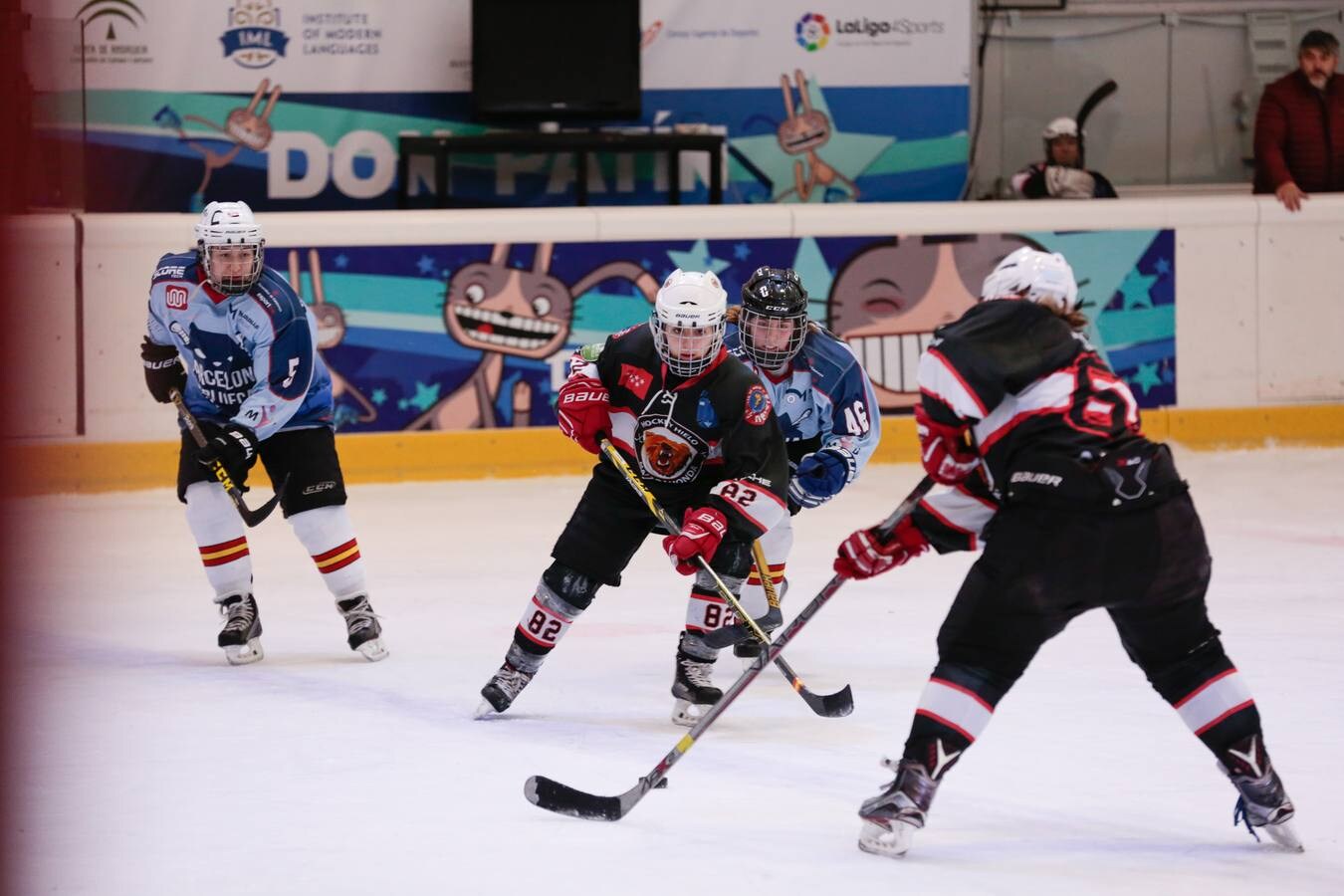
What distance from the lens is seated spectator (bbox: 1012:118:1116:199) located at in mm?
7977

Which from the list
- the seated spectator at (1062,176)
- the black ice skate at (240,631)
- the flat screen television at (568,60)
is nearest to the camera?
the black ice skate at (240,631)

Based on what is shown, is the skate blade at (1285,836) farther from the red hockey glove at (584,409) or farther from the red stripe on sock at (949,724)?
the red hockey glove at (584,409)

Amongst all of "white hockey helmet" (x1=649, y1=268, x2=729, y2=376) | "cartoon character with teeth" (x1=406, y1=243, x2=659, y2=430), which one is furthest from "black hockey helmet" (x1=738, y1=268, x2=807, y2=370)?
"cartoon character with teeth" (x1=406, y1=243, x2=659, y2=430)

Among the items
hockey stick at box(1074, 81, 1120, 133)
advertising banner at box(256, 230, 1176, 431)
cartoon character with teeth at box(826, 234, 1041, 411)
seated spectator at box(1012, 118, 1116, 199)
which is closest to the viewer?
advertising banner at box(256, 230, 1176, 431)

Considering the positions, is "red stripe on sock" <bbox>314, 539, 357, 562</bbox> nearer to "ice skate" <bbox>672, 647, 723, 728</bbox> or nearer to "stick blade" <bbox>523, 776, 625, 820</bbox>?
"ice skate" <bbox>672, 647, 723, 728</bbox>

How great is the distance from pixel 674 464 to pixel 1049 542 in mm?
1144

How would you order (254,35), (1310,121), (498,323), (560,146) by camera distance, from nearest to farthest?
(498,323) < (1310,121) < (254,35) < (560,146)

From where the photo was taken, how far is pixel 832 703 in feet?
12.4

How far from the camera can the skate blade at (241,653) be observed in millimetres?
4285

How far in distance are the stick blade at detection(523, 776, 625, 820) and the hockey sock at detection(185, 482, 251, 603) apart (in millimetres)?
1526

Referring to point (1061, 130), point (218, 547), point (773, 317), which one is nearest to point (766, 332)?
point (773, 317)

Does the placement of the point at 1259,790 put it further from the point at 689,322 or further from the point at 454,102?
the point at 454,102

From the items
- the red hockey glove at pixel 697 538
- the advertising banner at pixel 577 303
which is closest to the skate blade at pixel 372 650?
the red hockey glove at pixel 697 538

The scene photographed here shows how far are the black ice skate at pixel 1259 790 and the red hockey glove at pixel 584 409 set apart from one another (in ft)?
4.68
